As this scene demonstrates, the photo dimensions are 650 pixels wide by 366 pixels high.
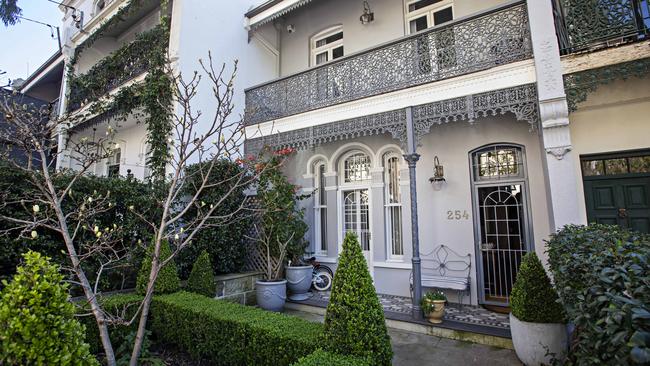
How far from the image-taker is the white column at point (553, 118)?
189 inches

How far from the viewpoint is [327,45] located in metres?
9.89

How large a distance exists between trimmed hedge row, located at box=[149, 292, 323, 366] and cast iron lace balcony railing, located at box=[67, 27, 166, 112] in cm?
663

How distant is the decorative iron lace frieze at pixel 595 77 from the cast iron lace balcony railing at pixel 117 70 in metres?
9.06

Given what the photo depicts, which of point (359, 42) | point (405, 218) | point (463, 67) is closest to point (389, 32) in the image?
point (359, 42)

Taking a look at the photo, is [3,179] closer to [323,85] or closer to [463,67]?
[323,85]

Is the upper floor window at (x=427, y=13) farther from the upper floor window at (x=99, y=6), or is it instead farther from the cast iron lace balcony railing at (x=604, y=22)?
the upper floor window at (x=99, y=6)

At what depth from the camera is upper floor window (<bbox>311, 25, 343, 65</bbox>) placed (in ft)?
32.0

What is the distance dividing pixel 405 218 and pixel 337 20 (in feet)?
20.5

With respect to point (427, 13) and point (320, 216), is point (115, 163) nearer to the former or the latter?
point (320, 216)

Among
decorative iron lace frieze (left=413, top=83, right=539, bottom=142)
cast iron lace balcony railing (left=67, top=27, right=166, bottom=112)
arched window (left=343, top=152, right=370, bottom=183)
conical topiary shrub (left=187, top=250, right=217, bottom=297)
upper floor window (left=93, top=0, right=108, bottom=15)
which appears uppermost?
upper floor window (left=93, top=0, right=108, bottom=15)

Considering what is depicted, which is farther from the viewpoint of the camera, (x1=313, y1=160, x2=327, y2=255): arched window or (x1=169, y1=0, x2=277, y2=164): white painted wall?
(x1=313, y1=160, x2=327, y2=255): arched window

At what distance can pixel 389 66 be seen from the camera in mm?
6820

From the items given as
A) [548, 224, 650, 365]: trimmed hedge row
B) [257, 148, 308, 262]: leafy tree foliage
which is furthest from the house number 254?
[548, 224, 650, 365]: trimmed hedge row

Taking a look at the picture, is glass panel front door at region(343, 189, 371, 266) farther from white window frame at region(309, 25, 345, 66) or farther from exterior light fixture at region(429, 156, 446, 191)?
white window frame at region(309, 25, 345, 66)
